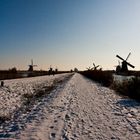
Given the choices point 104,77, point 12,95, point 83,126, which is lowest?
point 83,126

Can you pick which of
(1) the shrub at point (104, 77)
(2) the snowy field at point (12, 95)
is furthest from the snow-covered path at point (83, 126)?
(1) the shrub at point (104, 77)

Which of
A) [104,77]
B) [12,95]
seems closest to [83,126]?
[12,95]

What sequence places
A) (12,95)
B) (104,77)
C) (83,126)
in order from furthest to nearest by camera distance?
1. (104,77)
2. (12,95)
3. (83,126)

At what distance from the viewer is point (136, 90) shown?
712 inches

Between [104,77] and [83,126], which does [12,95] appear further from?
[104,77]

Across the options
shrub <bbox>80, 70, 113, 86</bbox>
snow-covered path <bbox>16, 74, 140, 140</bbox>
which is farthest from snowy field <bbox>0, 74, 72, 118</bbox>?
shrub <bbox>80, 70, 113, 86</bbox>

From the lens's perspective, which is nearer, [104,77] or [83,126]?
[83,126]

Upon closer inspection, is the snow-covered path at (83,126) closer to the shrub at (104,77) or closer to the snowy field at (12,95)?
the snowy field at (12,95)

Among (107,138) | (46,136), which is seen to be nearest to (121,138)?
(107,138)

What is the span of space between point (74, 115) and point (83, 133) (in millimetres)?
2729

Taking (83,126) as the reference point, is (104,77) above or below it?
above

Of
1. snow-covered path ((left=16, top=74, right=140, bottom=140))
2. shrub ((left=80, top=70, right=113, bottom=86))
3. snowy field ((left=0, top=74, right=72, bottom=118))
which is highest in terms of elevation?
shrub ((left=80, top=70, right=113, bottom=86))

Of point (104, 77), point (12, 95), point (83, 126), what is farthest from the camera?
point (104, 77)

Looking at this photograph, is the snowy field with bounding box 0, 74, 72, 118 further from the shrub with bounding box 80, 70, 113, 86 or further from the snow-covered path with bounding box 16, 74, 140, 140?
the shrub with bounding box 80, 70, 113, 86
